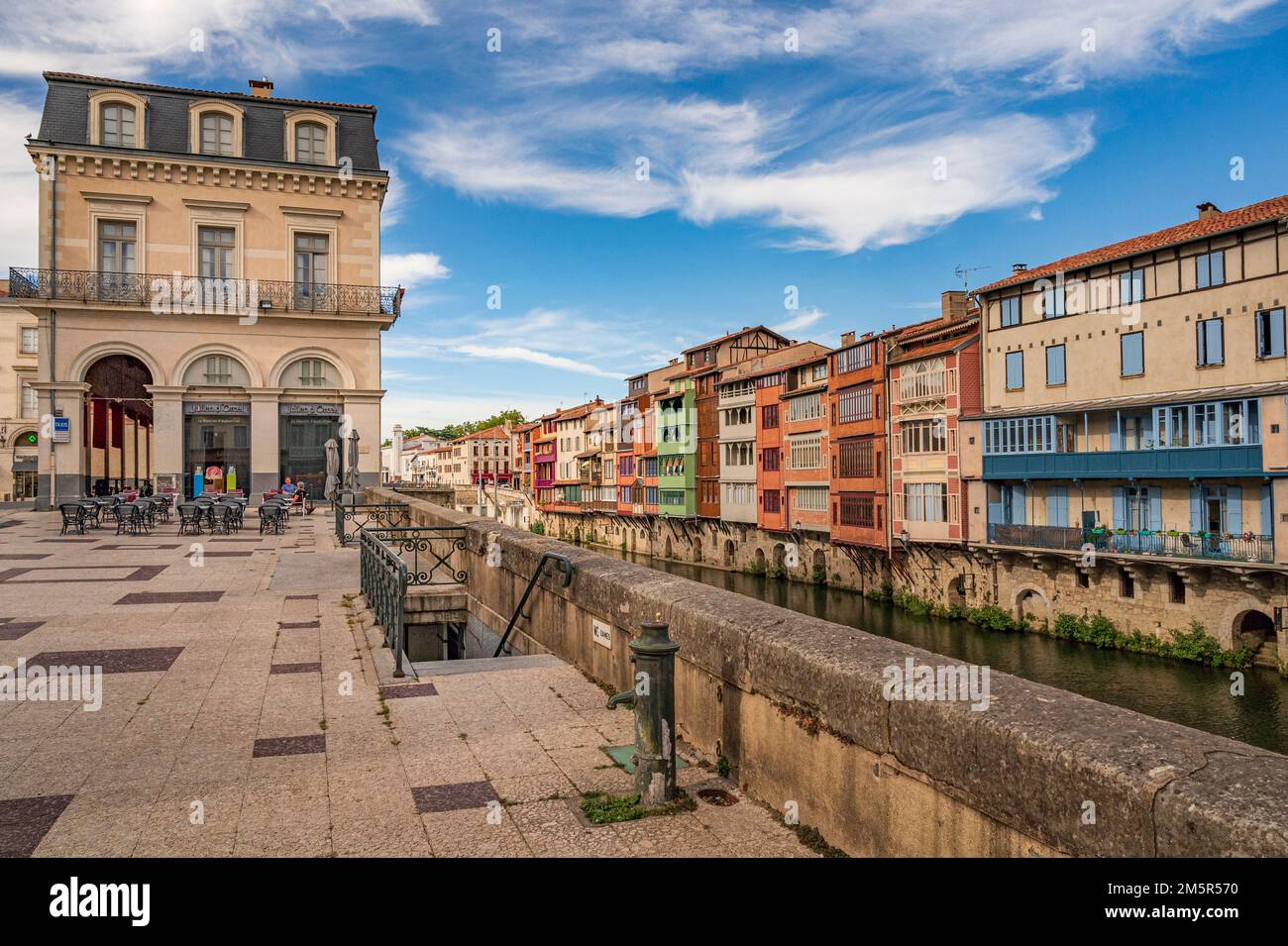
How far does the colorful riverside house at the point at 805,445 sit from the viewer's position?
158 ft

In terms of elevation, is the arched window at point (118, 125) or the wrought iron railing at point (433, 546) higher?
the arched window at point (118, 125)

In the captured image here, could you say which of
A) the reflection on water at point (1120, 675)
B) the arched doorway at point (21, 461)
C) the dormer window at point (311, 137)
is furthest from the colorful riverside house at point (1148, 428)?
the arched doorway at point (21, 461)

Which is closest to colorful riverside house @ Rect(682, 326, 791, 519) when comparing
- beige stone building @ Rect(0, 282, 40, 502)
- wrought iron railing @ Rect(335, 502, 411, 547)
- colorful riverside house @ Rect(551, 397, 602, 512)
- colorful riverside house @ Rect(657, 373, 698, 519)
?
→ colorful riverside house @ Rect(657, 373, 698, 519)

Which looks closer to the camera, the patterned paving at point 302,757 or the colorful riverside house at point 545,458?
the patterned paving at point 302,757

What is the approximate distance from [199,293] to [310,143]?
8.03 m

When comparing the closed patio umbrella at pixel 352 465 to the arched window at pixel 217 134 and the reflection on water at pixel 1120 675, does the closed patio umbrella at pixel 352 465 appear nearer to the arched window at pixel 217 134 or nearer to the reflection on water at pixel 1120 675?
the arched window at pixel 217 134

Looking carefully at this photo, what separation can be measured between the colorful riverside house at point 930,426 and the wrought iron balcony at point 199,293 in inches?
948

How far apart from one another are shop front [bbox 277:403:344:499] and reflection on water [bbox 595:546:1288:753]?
19.8m

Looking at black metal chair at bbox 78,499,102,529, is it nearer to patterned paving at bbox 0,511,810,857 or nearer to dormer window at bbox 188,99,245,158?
patterned paving at bbox 0,511,810,857

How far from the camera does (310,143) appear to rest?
1421 inches

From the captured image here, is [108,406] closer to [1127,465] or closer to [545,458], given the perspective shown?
[1127,465]

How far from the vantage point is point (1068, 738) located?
107 inches

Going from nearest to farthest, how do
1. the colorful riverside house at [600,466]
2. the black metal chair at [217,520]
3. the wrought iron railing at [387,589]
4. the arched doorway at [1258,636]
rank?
the wrought iron railing at [387,589] → the black metal chair at [217,520] → the arched doorway at [1258,636] → the colorful riverside house at [600,466]
